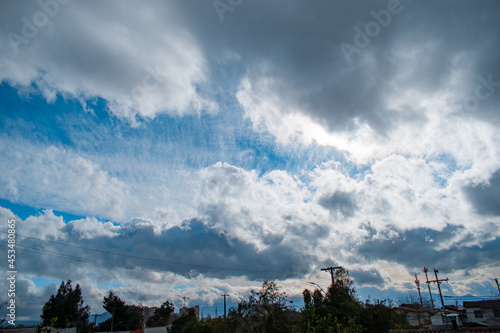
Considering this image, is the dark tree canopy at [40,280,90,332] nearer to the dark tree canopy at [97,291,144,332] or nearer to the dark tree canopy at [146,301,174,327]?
the dark tree canopy at [97,291,144,332]

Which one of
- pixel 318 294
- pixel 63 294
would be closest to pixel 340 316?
pixel 318 294

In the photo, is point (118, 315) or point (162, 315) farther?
point (162, 315)

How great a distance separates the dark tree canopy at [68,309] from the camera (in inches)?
2378

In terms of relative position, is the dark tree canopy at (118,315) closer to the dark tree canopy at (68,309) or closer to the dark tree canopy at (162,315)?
the dark tree canopy at (68,309)

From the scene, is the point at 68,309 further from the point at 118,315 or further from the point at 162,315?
the point at 162,315

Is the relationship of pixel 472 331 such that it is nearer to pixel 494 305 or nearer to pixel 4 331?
pixel 4 331

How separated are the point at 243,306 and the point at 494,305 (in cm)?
5904

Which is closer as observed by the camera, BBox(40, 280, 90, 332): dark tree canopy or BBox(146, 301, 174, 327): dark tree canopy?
BBox(40, 280, 90, 332): dark tree canopy

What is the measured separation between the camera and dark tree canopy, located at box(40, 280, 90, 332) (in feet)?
198

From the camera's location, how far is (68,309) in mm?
62531

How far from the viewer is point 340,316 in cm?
3316

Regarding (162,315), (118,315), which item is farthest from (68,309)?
(162,315)

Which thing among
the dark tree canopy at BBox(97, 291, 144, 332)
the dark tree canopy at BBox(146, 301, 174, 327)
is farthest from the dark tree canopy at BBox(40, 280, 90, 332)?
the dark tree canopy at BBox(146, 301, 174, 327)

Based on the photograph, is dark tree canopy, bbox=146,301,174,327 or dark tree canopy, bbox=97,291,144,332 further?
dark tree canopy, bbox=146,301,174,327
